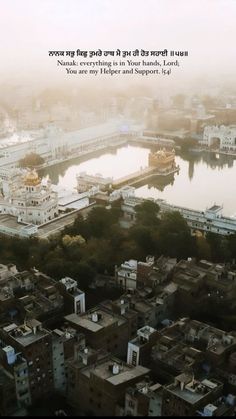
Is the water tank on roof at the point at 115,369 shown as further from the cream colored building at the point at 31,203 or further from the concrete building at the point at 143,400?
the cream colored building at the point at 31,203

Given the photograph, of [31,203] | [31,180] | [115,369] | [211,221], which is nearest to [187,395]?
[115,369]

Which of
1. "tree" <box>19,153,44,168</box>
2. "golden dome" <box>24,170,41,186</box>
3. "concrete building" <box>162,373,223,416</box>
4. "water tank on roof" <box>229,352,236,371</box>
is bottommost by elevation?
"water tank on roof" <box>229,352,236,371</box>

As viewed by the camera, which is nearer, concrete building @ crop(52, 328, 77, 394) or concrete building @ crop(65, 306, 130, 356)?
concrete building @ crop(52, 328, 77, 394)

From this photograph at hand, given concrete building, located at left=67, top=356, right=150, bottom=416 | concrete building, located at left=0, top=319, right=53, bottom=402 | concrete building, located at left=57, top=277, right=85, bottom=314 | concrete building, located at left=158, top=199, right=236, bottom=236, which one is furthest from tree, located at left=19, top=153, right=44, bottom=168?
concrete building, located at left=67, top=356, right=150, bottom=416

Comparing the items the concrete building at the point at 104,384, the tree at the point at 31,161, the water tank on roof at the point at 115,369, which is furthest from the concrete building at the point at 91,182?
the water tank on roof at the point at 115,369

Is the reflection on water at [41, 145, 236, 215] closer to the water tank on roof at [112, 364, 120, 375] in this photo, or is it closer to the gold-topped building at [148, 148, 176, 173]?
the gold-topped building at [148, 148, 176, 173]

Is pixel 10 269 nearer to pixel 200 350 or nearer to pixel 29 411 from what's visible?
pixel 29 411

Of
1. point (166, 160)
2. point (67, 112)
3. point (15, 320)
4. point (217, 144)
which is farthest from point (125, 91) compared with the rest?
point (15, 320)
